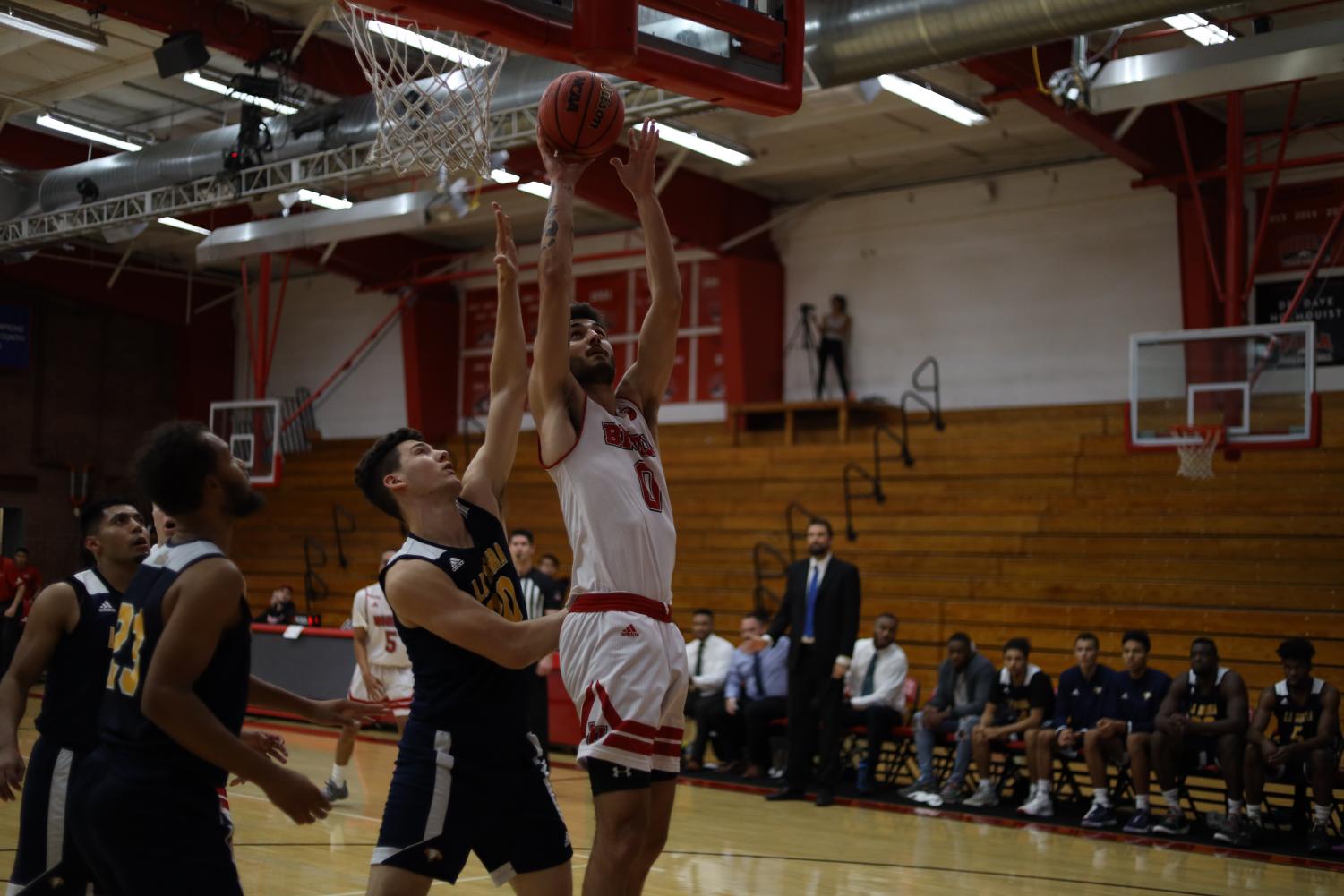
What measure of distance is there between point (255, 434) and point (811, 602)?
9.18 meters

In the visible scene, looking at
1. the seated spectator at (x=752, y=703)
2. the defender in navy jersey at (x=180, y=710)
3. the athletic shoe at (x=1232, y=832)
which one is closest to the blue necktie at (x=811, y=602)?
the seated spectator at (x=752, y=703)

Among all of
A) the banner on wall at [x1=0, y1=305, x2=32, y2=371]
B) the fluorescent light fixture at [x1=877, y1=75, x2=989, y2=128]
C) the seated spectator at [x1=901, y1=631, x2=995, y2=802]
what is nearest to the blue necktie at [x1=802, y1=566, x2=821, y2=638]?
the seated spectator at [x1=901, y1=631, x2=995, y2=802]

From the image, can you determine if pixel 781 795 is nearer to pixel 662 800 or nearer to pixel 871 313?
pixel 662 800

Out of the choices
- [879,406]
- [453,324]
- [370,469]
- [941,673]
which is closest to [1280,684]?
[941,673]

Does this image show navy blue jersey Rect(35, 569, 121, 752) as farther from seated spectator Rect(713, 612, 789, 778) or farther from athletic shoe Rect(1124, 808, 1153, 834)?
seated spectator Rect(713, 612, 789, 778)

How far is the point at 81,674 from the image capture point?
4281mm

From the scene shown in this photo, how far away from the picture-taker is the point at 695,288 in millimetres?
18875

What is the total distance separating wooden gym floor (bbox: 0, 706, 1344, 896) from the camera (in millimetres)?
6812

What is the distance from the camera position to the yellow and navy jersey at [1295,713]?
8.71 m

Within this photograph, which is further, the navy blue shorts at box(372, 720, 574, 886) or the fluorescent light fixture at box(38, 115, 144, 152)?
the fluorescent light fixture at box(38, 115, 144, 152)

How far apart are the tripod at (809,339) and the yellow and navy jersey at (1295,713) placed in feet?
31.0

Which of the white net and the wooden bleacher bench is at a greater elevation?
the white net

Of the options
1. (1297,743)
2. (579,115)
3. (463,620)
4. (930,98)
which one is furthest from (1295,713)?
(463,620)

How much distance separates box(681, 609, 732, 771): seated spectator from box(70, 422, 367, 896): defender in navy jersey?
849 centimetres
